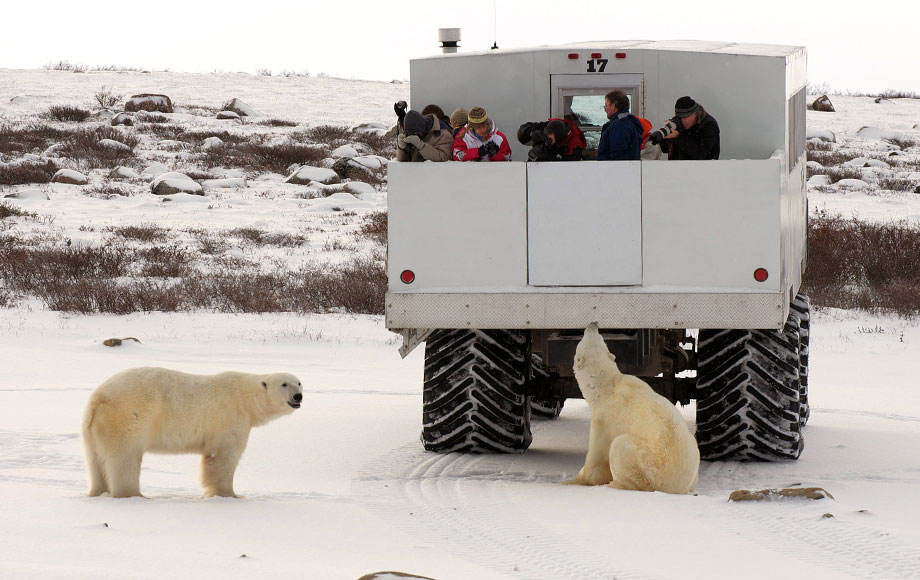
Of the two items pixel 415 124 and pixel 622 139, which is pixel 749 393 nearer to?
pixel 622 139

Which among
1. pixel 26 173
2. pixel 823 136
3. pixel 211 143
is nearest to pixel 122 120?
pixel 211 143

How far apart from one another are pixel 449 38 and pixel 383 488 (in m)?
3.86

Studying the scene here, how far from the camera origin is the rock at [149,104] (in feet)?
128

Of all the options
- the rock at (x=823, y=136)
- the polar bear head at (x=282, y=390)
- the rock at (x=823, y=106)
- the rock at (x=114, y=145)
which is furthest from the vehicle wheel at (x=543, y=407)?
the rock at (x=823, y=106)

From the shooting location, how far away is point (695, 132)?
6871 mm

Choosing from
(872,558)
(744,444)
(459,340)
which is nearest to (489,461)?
(459,340)

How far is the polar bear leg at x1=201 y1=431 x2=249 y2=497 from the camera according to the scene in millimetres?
5367

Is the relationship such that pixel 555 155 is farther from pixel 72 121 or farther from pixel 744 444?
pixel 72 121

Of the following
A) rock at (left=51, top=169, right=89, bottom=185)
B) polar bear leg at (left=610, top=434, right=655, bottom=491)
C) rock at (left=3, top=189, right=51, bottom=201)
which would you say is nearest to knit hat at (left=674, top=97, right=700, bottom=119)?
polar bear leg at (left=610, top=434, right=655, bottom=491)

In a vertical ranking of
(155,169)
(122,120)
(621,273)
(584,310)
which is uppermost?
(122,120)

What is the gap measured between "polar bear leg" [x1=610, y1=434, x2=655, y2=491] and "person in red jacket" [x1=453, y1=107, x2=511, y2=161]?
229 centimetres

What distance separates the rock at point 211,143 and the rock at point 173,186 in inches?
281

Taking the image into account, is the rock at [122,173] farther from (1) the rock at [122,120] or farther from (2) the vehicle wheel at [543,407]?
(2) the vehicle wheel at [543,407]

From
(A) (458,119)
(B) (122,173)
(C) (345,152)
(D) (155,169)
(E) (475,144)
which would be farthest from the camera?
(C) (345,152)
